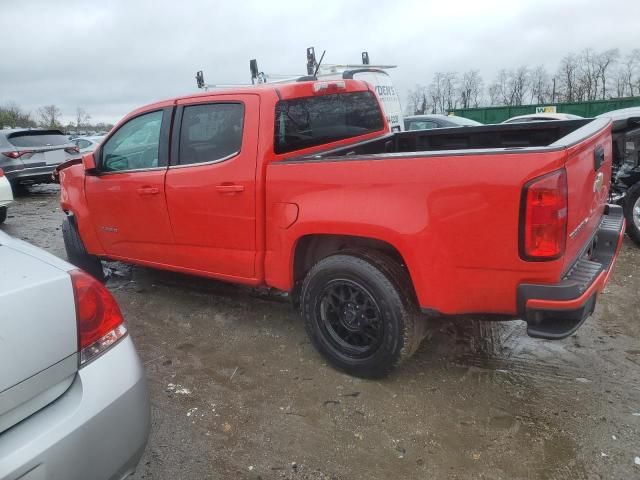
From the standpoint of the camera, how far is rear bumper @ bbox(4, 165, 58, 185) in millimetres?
11070

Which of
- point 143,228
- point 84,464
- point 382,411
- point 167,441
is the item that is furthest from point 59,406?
point 143,228

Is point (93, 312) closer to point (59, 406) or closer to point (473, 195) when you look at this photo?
point (59, 406)

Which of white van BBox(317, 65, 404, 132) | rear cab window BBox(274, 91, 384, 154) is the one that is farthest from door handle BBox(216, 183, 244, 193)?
white van BBox(317, 65, 404, 132)

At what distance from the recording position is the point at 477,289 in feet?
8.18

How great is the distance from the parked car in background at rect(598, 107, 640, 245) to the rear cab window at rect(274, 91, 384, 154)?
329 cm

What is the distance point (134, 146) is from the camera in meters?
4.15

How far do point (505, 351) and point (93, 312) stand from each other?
270 centimetres

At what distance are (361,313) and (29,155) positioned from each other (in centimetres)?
1107

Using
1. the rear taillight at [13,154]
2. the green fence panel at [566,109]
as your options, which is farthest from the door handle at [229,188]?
the green fence panel at [566,109]

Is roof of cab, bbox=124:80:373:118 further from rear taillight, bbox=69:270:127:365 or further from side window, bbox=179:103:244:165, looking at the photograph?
rear taillight, bbox=69:270:127:365

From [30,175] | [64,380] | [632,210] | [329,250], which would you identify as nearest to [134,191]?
[329,250]

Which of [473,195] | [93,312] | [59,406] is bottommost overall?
[59,406]

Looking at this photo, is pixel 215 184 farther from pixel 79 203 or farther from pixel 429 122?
pixel 429 122

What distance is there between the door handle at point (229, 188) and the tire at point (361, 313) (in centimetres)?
74
